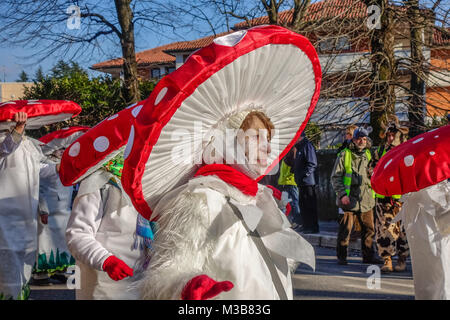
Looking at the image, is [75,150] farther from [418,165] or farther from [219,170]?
[418,165]

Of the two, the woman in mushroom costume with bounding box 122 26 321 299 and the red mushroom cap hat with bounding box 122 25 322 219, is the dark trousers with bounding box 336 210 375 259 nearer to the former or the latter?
the red mushroom cap hat with bounding box 122 25 322 219

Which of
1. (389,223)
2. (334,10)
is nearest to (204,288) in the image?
(389,223)

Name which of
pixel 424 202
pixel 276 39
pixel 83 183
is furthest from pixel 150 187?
pixel 424 202

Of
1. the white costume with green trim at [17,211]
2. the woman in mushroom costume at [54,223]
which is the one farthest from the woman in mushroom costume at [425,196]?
the woman in mushroom costume at [54,223]

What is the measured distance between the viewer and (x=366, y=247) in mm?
7832

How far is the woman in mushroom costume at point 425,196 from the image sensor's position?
3672mm

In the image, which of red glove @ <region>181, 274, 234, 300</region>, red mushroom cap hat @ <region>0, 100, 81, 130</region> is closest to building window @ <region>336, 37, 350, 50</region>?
red mushroom cap hat @ <region>0, 100, 81, 130</region>

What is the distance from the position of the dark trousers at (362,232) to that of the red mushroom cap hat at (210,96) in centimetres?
521

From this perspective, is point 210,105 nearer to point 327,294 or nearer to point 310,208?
point 327,294

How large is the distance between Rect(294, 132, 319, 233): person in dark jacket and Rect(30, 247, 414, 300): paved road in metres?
2.58

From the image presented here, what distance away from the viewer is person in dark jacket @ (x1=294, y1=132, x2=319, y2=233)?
10000 millimetres

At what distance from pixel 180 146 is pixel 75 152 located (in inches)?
42.3

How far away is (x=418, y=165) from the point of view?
Result: 146 inches

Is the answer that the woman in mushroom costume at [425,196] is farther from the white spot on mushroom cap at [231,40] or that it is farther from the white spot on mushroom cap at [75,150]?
the white spot on mushroom cap at [75,150]
